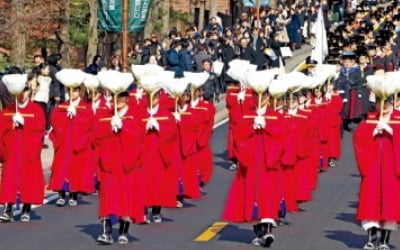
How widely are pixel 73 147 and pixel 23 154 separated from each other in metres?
1.95

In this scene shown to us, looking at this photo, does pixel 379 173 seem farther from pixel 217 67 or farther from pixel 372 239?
pixel 217 67

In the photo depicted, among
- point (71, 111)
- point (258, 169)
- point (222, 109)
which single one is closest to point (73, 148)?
point (71, 111)

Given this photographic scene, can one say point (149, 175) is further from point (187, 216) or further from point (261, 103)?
point (261, 103)

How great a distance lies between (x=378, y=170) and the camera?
60.3 feet

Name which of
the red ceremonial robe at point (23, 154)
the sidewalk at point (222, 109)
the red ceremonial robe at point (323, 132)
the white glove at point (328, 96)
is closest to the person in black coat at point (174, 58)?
the sidewalk at point (222, 109)

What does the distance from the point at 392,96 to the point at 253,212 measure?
217 cm

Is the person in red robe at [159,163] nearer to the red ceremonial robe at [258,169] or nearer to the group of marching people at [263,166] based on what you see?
the group of marching people at [263,166]

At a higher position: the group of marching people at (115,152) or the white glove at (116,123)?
the white glove at (116,123)

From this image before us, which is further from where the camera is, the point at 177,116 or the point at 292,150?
the point at 177,116

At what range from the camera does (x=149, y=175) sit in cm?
2148

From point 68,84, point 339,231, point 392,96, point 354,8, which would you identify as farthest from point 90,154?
point 354,8

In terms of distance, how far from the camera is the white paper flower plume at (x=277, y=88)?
18.3 m

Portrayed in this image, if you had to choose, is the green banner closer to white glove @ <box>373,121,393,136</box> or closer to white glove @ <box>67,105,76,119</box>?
white glove @ <box>67,105,76,119</box>

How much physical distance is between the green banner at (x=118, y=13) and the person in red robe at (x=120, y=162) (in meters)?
14.8
